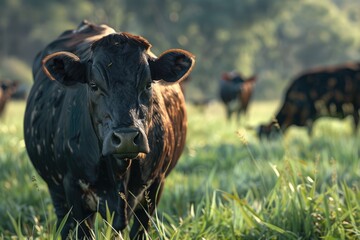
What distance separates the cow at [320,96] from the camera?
12.0 m

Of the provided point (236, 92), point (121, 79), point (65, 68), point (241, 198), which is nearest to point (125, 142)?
point (121, 79)

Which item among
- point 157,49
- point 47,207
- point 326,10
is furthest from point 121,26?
point 47,207

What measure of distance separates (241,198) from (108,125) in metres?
2.58

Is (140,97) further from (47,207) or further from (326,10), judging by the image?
(326,10)

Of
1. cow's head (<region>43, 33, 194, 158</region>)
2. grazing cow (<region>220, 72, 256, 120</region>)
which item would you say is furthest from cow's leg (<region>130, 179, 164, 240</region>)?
grazing cow (<region>220, 72, 256, 120</region>)

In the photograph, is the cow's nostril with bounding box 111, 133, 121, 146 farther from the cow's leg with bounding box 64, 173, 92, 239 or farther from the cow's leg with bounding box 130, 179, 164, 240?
the cow's leg with bounding box 130, 179, 164, 240

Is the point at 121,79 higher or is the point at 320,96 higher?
the point at 121,79

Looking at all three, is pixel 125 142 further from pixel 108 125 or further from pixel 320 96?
pixel 320 96

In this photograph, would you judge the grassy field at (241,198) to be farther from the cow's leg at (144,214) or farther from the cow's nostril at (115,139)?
the cow's nostril at (115,139)

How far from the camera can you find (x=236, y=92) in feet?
61.1

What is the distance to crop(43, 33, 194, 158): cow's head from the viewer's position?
3.05m

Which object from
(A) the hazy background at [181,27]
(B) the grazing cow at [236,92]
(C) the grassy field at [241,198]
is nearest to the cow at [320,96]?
(C) the grassy field at [241,198]

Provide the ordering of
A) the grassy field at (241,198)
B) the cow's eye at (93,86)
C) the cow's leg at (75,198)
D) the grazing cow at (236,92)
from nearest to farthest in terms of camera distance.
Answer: the cow's eye at (93,86), the cow's leg at (75,198), the grassy field at (241,198), the grazing cow at (236,92)

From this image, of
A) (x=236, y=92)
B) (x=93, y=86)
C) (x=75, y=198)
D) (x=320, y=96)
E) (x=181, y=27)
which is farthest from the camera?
(x=181, y=27)
